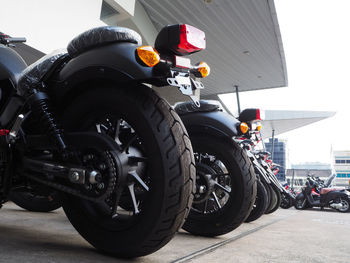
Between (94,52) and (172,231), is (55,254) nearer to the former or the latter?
(172,231)

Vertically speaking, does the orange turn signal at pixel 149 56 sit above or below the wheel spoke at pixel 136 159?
above

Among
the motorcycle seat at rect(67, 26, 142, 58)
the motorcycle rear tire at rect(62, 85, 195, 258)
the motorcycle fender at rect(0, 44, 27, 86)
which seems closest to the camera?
the motorcycle rear tire at rect(62, 85, 195, 258)

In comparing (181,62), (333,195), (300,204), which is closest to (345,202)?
Result: (333,195)

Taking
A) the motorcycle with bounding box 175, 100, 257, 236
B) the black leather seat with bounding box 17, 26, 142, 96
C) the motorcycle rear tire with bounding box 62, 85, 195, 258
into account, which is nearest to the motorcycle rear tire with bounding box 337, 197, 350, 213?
the motorcycle with bounding box 175, 100, 257, 236

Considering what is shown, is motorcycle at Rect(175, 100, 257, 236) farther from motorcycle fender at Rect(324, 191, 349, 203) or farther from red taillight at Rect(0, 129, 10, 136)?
motorcycle fender at Rect(324, 191, 349, 203)

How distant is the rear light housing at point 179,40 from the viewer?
1408 millimetres

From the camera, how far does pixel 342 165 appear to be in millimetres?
69812

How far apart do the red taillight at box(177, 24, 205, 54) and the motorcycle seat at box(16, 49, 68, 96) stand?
0.73 metres

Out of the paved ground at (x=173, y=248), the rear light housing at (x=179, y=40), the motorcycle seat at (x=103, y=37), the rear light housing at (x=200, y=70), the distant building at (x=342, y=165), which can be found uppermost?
the distant building at (x=342, y=165)

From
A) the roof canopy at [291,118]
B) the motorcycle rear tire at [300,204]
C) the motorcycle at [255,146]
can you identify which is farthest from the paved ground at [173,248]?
the roof canopy at [291,118]

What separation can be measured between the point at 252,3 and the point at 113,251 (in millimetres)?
9559

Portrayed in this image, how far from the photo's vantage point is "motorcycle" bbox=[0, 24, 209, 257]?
4.49ft

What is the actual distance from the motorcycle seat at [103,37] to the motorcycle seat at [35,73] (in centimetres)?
19

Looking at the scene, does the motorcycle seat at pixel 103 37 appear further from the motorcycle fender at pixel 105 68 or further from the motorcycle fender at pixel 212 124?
the motorcycle fender at pixel 212 124
